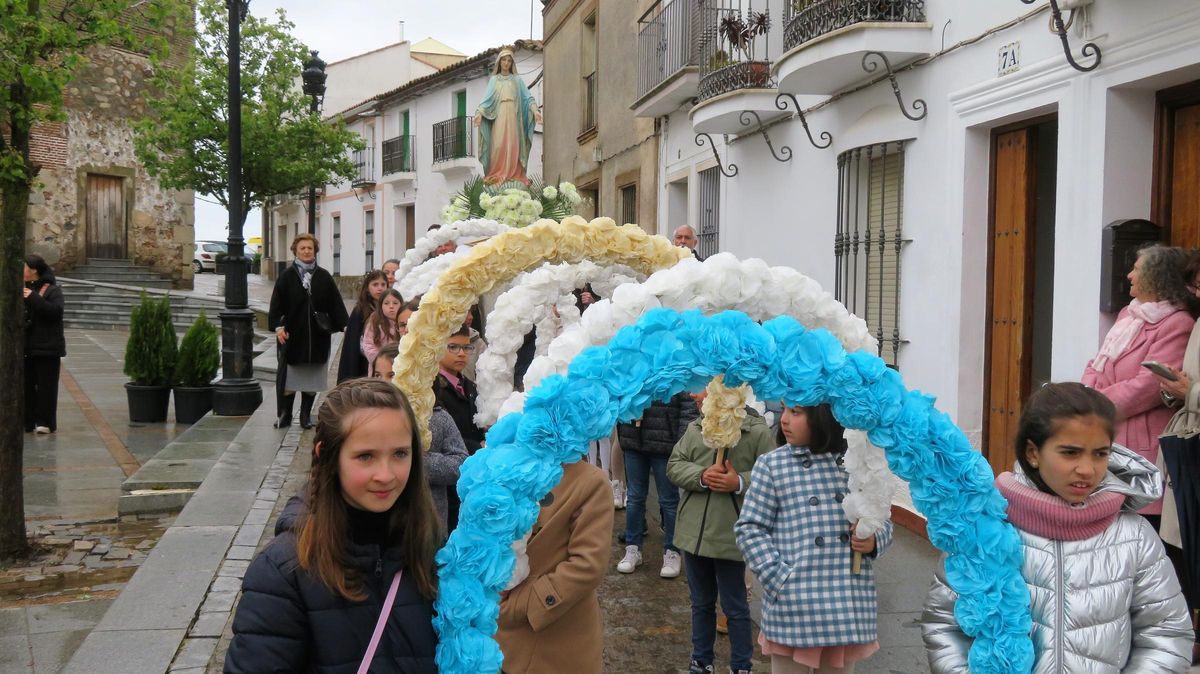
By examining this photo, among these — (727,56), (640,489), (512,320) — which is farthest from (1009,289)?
(727,56)

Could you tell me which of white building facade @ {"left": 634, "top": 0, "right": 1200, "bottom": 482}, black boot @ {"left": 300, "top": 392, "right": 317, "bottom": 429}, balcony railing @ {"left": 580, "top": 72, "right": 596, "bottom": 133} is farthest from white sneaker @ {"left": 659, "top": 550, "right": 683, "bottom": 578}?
balcony railing @ {"left": 580, "top": 72, "right": 596, "bottom": 133}

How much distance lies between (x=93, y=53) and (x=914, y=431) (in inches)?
1060

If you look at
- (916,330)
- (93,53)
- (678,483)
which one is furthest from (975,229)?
(93,53)

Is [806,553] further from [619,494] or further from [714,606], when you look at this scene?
[619,494]

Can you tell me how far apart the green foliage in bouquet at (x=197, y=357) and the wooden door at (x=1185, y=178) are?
9.42 metres

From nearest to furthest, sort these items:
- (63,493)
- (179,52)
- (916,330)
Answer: (916,330), (63,493), (179,52)

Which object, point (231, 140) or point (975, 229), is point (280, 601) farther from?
point (231, 140)

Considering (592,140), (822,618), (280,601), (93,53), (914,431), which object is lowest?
(822,618)

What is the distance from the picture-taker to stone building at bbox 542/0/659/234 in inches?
595

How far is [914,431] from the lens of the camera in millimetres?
2520

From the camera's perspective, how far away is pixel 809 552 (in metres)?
3.56

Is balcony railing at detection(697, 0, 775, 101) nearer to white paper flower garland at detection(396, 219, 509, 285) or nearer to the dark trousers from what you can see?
white paper flower garland at detection(396, 219, 509, 285)

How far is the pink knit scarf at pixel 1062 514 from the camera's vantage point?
8.36 feet

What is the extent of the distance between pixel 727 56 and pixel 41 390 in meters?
7.73
